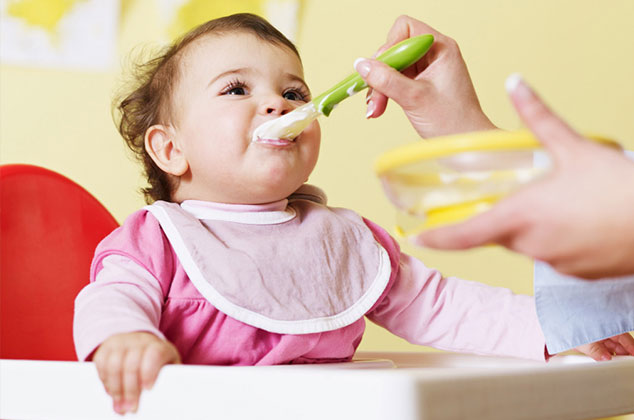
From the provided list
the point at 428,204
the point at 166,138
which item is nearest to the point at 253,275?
the point at 166,138

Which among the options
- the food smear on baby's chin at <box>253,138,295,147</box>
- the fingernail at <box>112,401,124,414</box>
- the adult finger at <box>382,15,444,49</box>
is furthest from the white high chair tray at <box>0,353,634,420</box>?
the adult finger at <box>382,15,444,49</box>

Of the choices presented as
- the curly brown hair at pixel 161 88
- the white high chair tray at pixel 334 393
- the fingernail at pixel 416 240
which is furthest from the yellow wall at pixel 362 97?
the fingernail at pixel 416 240

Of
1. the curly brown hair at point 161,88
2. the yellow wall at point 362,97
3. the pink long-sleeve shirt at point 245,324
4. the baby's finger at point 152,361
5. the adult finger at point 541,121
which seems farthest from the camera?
the yellow wall at point 362,97

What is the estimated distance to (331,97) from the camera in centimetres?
75

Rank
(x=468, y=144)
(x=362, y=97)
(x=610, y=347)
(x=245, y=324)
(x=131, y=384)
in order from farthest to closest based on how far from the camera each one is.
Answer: (x=362, y=97)
(x=610, y=347)
(x=245, y=324)
(x=131, y=384)
(x=468, y=144)

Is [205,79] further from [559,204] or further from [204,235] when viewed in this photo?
[559,204]

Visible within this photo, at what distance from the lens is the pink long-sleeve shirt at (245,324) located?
2.21ft

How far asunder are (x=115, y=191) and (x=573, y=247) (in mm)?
1422

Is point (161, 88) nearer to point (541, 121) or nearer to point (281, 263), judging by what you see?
point (281, 263)

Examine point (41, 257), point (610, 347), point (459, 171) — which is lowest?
point (610, 347)

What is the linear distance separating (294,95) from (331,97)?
0.47ft

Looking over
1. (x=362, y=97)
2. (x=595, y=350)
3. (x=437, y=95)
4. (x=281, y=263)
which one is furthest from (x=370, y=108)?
(x=362, y=97)

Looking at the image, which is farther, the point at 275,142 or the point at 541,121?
the point at 275,142

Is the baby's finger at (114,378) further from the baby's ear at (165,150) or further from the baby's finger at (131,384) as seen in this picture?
the baby's ear at (165,150)
